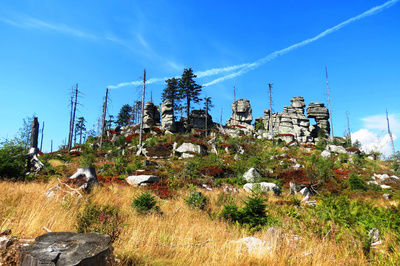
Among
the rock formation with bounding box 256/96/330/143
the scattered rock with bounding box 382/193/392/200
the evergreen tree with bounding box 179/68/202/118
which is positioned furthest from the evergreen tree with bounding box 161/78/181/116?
the scattered rock with bounding box 382/193/392/200

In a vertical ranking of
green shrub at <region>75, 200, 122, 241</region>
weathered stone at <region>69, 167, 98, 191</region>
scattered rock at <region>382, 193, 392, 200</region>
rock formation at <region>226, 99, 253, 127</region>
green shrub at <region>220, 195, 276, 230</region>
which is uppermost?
rock formation at <region>226, 99, 253, 127</region>

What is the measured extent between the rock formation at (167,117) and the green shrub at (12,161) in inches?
1045

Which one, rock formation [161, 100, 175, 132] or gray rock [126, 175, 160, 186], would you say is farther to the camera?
rock formation [161, 100, 175, 132]

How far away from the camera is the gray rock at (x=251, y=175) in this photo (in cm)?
1662

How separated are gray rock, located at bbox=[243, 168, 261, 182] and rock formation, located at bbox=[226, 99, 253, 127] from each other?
3293 centimetres

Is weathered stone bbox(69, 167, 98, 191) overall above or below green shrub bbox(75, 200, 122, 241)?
above

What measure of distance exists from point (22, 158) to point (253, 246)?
13346mm

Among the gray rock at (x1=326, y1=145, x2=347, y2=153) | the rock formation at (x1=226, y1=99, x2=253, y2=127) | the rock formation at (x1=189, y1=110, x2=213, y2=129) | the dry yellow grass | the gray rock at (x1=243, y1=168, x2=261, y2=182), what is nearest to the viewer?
the dry yellow grass

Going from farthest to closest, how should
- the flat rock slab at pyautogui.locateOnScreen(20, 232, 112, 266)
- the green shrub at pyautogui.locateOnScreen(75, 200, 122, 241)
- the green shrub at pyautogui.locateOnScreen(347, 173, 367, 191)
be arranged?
the green shrub at pyautogui.locateOnScreen(347, 173, 367, 191) → the green shrub at pyautogui.locateOnScreen(75, 200, 122, 241) → the flat rock slab at pyautogui.locateOnScreen(20, 232, 112, 266)

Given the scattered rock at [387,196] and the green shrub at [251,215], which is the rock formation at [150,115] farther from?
the green shrub at [251,215]

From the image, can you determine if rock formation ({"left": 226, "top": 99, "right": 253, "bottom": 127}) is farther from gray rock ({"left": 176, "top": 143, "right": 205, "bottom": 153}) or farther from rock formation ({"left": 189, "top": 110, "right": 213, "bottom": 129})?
gray rock ({"left": 176, "top": 143, "right": 205, "bottom": 153})

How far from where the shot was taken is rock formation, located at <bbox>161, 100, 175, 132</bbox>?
125 ft

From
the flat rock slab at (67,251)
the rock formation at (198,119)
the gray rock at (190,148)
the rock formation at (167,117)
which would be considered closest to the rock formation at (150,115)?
the rock formation at (167,117)

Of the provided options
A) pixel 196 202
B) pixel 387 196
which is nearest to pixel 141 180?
pixel 196 202
